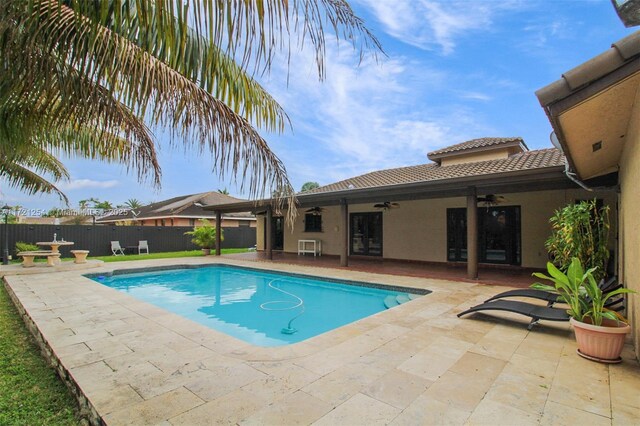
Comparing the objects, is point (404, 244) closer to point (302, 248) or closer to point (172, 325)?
point (302, 248)

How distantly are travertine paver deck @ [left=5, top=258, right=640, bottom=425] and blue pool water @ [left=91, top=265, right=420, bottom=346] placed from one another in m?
1.82

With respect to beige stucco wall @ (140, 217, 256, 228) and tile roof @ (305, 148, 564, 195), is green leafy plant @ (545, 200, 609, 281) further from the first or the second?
beige stucco wall @ (140, 217, 256, 228)

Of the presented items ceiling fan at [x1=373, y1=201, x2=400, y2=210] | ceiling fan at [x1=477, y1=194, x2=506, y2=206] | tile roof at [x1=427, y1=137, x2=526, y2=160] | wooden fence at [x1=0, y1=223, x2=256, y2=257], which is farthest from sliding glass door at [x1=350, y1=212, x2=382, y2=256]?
wooden fence at [x1=0, y1=223, x2=256, y2=257]

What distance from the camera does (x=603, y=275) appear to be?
6465 mm

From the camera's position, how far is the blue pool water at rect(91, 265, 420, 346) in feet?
23.7

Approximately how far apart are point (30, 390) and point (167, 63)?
382 centimetres

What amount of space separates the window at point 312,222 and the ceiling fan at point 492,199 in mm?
8464

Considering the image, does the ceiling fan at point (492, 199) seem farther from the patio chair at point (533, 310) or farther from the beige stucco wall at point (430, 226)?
the patio chair at point (533, 310)

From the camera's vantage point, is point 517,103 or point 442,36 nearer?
point 442,36

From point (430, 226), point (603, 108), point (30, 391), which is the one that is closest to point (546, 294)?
point (603, 108)

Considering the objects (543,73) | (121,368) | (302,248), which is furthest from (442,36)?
(302,248)

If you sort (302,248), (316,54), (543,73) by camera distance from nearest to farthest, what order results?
(316,54) < (543,73) < (302,248)

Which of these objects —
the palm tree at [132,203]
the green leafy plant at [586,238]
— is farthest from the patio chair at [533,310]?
the palm tree at [132,203]

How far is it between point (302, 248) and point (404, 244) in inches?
238
